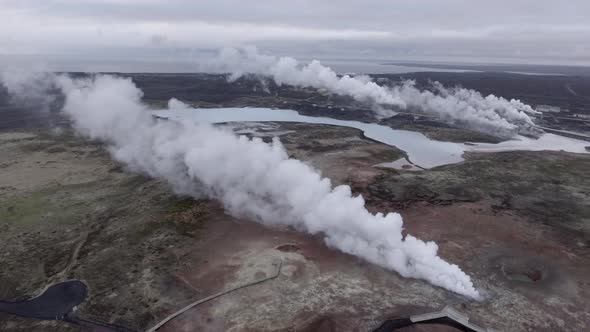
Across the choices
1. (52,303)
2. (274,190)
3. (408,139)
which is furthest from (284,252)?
(408,139)

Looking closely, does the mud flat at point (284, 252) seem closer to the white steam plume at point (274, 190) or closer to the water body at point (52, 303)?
the water body at point (52, 303)

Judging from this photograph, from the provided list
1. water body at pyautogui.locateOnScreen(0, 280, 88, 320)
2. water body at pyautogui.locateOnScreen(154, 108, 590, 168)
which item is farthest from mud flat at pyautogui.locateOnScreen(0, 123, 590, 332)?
water body at pyautogui.locateOnScreen(154, 108, 590, 168)

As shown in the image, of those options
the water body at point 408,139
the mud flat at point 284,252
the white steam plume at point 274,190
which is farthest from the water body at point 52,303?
the water body at point 408,139

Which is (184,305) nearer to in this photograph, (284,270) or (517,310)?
(284,270)

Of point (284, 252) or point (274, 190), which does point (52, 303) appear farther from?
point (274, 190)

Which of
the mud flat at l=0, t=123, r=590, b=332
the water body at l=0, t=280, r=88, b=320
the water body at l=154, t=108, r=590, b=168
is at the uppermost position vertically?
the water body at l=154, t=108, r=590, b=168

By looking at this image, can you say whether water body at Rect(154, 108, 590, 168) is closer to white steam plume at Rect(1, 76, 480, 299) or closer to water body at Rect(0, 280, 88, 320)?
white steam plume at Rect(1, 76, 480, 299)
